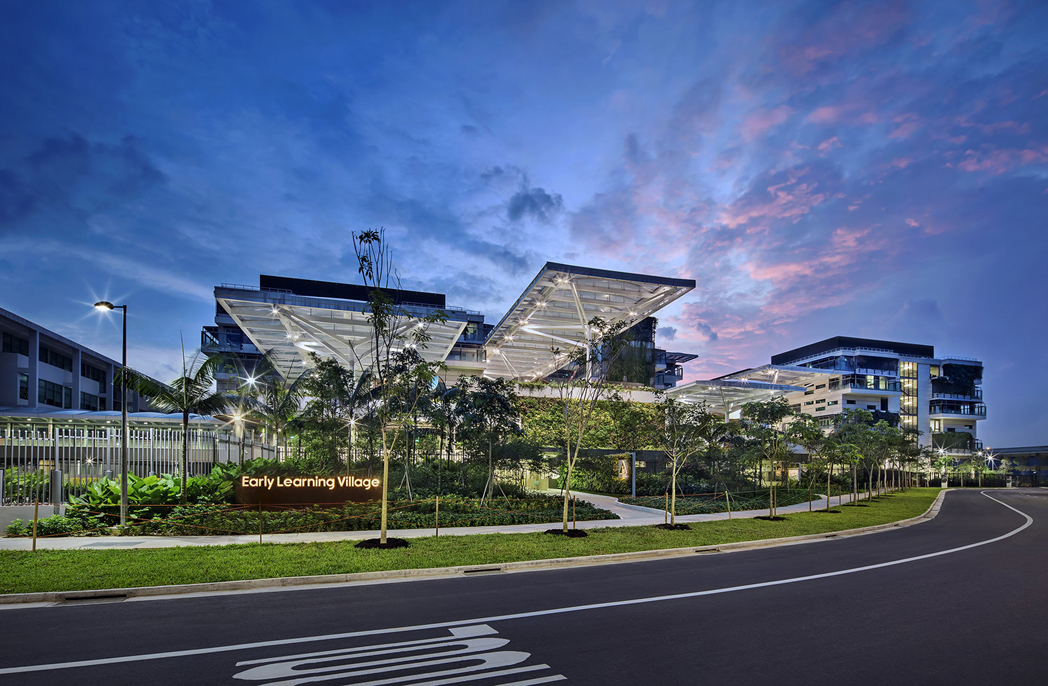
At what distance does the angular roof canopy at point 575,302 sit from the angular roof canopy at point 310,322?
541 cm

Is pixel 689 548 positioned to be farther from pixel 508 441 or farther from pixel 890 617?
pixel 508 441

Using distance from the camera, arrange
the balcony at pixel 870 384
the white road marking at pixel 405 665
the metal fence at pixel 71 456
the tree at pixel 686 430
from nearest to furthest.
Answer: the white road marking at pixel 405 665, the metal fence at pixel 71 456, the tree at pixel 686 430, the balcony at pixel 870 384

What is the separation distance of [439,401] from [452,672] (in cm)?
1903

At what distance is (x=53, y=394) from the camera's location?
159 feet

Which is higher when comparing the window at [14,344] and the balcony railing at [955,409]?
the window at [14,344]

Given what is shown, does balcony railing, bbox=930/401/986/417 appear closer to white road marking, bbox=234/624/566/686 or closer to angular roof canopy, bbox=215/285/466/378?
angular roof canopy, bbox=215/285/466/378

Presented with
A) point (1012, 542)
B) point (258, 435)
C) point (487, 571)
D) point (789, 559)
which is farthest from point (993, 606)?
point (258, 435)

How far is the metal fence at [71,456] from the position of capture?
58.0 feet

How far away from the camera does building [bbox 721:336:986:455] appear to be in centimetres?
9031

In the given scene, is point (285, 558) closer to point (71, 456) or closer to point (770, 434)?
point (71, 456)

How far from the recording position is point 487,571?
12.6 meters

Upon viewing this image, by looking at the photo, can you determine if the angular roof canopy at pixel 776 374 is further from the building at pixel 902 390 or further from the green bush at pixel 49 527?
the green bush at pixel 49 527

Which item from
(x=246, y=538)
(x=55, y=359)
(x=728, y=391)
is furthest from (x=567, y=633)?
(x=55, y=359)

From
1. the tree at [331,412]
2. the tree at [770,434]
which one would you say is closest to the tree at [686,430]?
the tree at [770,434]
